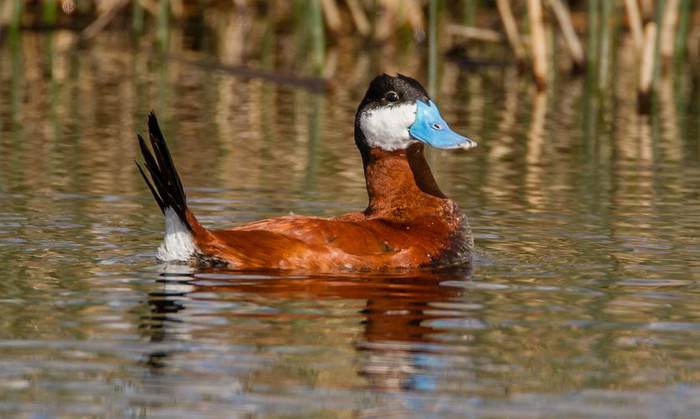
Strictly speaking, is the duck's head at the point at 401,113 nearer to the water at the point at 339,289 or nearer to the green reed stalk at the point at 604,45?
the water at the point at 339,289

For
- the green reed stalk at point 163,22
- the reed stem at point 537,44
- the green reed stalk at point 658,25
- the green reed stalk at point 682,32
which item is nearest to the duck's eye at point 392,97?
the green reed stalk at point 658,25

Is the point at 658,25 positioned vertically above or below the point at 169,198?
above

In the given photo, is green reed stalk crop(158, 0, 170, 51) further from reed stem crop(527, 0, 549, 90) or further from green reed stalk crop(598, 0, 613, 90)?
green reed stalk crop(598, 0, 613, 90)

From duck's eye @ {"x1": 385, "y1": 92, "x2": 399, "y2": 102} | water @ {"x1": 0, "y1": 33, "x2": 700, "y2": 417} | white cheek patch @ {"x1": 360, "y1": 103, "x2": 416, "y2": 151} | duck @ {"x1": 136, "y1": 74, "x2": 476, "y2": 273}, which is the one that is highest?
duck's eye @ {"x1": 385, "y1": 92, "x2": 399, "y2": 102}

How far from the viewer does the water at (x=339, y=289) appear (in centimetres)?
443

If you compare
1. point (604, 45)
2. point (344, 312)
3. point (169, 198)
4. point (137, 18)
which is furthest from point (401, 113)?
point (137, 18)

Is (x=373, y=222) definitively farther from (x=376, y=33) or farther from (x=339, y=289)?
(x=376, y=33)

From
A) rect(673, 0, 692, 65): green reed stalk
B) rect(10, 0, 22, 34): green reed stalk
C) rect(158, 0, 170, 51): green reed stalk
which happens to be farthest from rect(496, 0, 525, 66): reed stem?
rect(10, 0, 22, 34): green reed stalk

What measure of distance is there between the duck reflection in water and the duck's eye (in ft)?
2.88

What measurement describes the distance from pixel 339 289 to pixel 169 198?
0.72 metres

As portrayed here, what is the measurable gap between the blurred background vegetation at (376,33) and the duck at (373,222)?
19.6 ft

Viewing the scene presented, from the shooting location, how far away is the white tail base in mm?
6125

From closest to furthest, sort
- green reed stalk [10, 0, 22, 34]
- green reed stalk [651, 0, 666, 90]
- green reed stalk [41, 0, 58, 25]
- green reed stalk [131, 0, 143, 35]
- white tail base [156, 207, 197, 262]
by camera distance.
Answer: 1. white tail base [156, 207, 197, 262]
2. green reed stalk [651, 0, 666, 90]
3. green reed stalk [10, 0, 22, 34]
4. green reed stalk [131, 0, 143, 35]
5. green reed stalk [41, 0, 58, 25]

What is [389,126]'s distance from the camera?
7.05 meters
